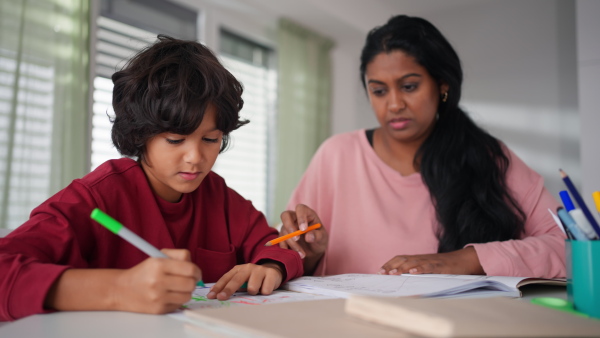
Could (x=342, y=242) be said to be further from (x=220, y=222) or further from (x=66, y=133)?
(x=66, y=133)

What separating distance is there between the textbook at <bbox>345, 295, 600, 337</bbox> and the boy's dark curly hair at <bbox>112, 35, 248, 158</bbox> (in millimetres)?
579

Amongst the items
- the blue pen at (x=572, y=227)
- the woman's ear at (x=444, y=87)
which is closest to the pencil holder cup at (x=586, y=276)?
the blue pen at (x=572, y=227)

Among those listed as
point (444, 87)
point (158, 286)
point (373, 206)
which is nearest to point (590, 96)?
point (444, 87)

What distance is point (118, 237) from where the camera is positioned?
0.96 meters

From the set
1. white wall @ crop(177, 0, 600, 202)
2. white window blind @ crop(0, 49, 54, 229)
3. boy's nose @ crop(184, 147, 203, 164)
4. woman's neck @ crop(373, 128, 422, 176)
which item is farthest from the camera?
white wall @ crop(177, 0, 600, 202)

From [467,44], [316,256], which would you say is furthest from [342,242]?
[467,44]

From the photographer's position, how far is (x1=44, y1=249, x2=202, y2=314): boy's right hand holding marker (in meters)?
0.66

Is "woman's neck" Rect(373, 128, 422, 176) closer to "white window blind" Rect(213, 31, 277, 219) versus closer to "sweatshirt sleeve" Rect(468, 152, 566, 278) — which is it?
"sweatshirt sleeve" Rect(468, 152, 566, 278)

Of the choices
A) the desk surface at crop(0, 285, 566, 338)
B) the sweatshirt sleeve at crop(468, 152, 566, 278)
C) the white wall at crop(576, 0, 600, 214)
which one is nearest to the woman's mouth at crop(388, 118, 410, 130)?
the sweatshirt sleeve at crop(468, 152, 566, 278)

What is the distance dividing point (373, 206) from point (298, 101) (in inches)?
126

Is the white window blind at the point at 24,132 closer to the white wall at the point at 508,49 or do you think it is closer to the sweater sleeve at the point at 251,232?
the white wall at the point at 508,49

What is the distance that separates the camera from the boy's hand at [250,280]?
823 millimetres

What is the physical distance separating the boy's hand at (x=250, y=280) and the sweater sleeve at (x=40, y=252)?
23 cm

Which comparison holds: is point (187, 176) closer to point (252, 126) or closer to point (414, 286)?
point (414, 286)
